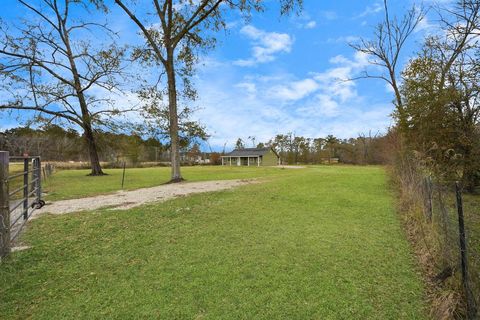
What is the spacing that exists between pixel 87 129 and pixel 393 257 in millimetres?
21154

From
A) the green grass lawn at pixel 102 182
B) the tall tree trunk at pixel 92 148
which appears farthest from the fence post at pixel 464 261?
the tall tree trunk at pixel 92 148

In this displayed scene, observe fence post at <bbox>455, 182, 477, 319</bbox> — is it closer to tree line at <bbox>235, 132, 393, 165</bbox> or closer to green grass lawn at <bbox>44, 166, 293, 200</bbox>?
green grass lawn at <bbox>44, 166, 293, 200</bbox>

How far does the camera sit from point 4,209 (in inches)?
132

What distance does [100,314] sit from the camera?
7.43 feet

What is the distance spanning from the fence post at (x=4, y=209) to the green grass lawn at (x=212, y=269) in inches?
7.4

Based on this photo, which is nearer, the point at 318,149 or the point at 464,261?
the point at 464,261

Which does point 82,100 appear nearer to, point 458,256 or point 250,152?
point 458,256

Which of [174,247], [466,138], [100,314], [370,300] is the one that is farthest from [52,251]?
[466,138]

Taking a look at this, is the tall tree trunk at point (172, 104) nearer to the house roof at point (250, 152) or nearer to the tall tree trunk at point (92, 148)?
the tall tree trunk at point (92, 148)

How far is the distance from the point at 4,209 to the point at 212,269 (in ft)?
9.80

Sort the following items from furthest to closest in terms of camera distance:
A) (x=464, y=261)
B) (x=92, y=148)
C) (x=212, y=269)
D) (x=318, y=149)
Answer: (x=318, y=149), (x=92, y=148), (x=212, y=269), (x=464, y=261)

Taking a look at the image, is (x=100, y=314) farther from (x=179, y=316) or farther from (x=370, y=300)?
(x=370, y=300)

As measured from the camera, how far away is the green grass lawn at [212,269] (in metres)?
2.36

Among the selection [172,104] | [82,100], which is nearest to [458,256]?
[172,104]
